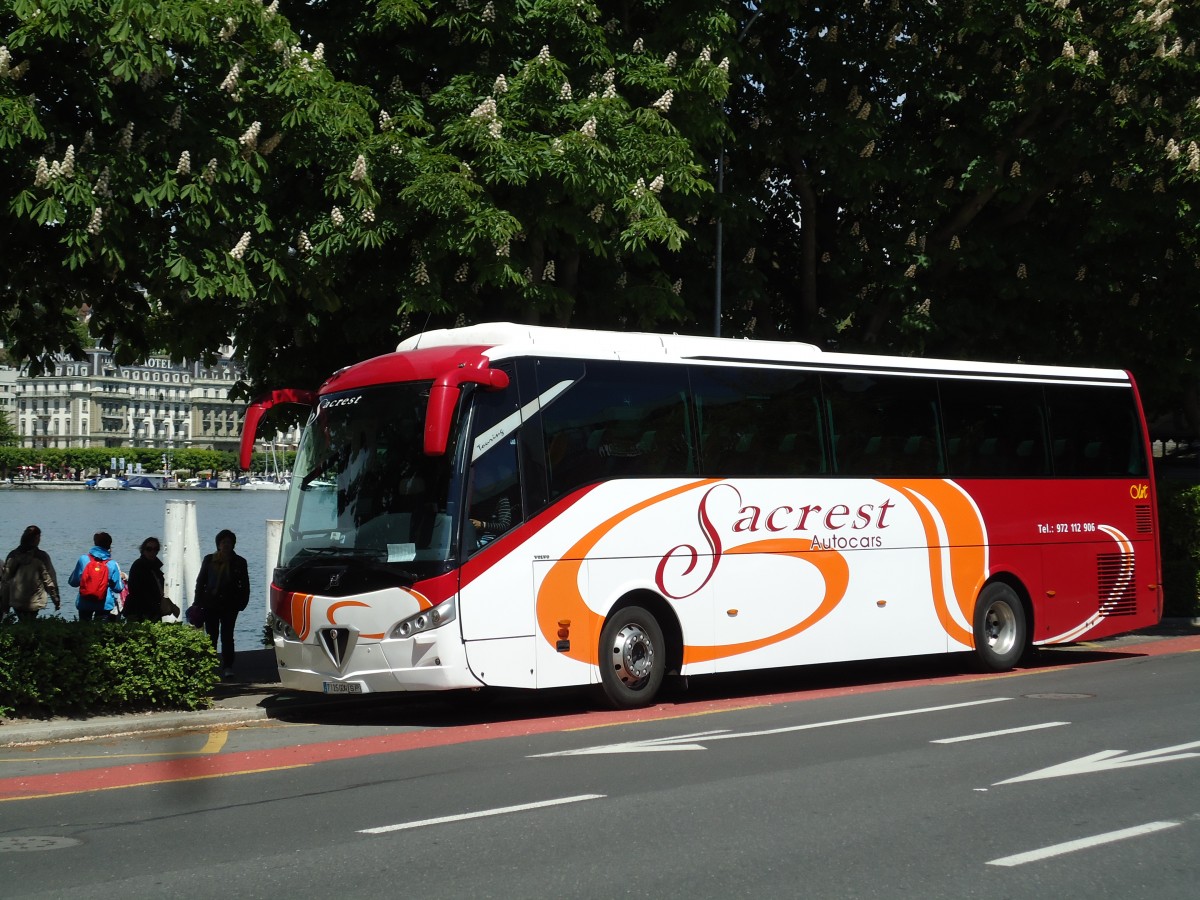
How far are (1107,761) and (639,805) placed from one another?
3.66 m

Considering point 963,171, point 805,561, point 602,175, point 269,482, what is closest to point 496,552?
point 805,561

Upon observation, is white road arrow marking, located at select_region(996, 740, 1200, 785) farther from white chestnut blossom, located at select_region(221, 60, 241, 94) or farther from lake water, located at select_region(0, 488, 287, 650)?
lake water, located at select_region(0, 488, 287, 650)

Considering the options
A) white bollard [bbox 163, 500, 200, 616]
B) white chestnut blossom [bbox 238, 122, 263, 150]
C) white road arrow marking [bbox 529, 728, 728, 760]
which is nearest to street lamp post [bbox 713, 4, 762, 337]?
white chestnut blossom [bbox 238, 122, 263, 150]

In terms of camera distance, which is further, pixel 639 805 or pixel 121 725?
pixel 121 725

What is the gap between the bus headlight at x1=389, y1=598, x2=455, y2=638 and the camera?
13305mm

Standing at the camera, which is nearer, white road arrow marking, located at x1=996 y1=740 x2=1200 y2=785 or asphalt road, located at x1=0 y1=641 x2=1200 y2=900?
asphalt road, located at x1=0 y1=641 x2=1200 y2=900

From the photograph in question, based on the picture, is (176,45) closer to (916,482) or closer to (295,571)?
(295,571)

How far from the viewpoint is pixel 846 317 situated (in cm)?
2269

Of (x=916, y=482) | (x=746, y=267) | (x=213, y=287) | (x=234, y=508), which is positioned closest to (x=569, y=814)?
(x=213, y=287)

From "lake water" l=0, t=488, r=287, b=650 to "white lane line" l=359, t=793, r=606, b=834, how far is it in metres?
14.5

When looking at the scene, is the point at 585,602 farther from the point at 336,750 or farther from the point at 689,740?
the point at 336,750

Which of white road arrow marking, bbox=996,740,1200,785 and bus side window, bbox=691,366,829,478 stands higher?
bus side window, bbox=691,366,829,478

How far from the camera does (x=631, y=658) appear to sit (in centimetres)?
1480

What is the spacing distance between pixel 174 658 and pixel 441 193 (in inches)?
203
